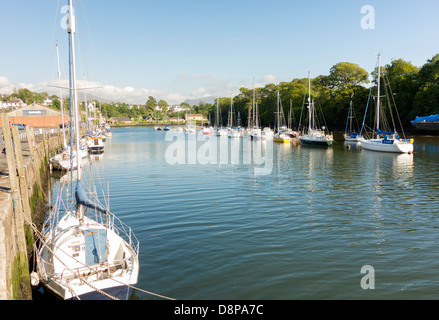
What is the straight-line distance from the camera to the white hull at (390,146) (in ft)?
148

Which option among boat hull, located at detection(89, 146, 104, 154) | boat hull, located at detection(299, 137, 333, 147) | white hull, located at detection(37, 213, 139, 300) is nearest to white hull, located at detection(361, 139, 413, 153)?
boat hull, located at detection(299, 137, 333, 147)

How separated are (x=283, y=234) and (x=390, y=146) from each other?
39299 mm

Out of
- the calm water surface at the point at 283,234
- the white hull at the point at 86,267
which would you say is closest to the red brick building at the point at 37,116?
the calm water surface at the point at 283,234

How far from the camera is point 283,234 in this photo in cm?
1453

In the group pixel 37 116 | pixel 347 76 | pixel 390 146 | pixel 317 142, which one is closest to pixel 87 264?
pixel 390 146

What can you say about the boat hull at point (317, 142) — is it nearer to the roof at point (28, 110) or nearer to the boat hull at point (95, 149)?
the boat hull at point (95, 149)

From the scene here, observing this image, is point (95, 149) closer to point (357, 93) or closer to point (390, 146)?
point (390, 146)

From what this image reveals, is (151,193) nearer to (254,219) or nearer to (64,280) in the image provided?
(254,219)

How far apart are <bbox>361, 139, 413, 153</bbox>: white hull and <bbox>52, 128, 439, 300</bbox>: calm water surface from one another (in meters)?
17.7

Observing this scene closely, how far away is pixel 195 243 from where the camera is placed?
13.6 metres

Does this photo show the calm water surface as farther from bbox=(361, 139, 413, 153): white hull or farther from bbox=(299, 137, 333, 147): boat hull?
bbox=(299, 137, 333, 147): boat hull

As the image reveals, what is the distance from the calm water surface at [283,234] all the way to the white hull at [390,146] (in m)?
17.7
